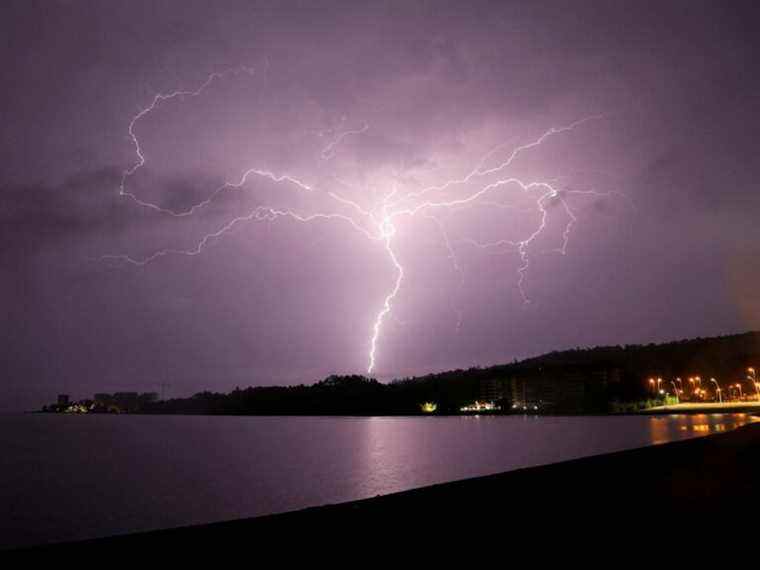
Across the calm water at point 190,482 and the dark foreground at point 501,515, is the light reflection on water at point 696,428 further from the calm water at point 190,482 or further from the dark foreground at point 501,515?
the dark foreground at point 501,515

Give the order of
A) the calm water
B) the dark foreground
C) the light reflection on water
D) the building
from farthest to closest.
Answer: the building < the light reflection on water < the calm water < the dark foreground

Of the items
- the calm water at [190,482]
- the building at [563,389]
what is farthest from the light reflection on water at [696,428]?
the building at [563,389]

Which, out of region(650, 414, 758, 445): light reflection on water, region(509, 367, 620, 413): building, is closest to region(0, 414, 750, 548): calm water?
region(650, 414, 758, 445): light reflection on water

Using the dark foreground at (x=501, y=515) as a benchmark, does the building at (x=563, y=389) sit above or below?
above

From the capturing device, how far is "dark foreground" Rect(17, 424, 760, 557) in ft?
18.7

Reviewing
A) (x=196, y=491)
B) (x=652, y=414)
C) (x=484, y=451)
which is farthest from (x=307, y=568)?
(x=652, y=414)

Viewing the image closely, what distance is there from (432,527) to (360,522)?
2.77 feet

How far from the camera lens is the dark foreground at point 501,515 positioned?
5703mm

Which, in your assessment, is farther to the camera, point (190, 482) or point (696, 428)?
point (696, 428)

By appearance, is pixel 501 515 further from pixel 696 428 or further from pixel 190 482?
pixel 696 428

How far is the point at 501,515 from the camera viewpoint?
7195 millimetres

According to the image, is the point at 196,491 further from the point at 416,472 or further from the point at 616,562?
the point at 616,562

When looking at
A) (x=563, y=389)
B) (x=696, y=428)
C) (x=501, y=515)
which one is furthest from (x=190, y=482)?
(x=563, y=389)

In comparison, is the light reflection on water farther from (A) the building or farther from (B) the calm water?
(A) the building
